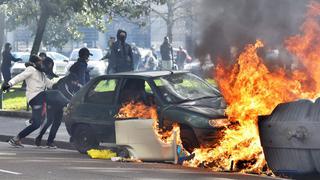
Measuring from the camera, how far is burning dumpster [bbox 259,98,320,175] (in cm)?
836

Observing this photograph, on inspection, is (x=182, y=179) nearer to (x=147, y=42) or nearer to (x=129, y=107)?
(x=129, y=107)

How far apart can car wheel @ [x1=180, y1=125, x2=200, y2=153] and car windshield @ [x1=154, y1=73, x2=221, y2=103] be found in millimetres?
673

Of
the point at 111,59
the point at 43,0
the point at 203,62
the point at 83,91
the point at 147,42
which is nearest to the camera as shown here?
the point at 203,62

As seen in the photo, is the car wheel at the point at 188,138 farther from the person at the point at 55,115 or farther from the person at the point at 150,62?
the person at the point at 150,62

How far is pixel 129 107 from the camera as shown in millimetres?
11352

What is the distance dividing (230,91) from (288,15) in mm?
1239

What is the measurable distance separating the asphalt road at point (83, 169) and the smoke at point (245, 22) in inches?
68.6

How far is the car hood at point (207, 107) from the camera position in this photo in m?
10.4

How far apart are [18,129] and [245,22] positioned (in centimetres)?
777

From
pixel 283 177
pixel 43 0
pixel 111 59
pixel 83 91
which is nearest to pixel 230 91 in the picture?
pixel 283 177

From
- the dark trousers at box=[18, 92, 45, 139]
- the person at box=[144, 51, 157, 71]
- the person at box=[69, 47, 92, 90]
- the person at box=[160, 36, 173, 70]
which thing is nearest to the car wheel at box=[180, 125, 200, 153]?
the dark trousers at box=[18, 92, 45, 139]

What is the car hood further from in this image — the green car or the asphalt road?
the asphalt road

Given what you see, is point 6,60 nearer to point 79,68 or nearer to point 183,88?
point 79,68

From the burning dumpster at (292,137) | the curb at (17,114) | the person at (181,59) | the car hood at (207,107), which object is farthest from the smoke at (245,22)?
the person at (181,59)
